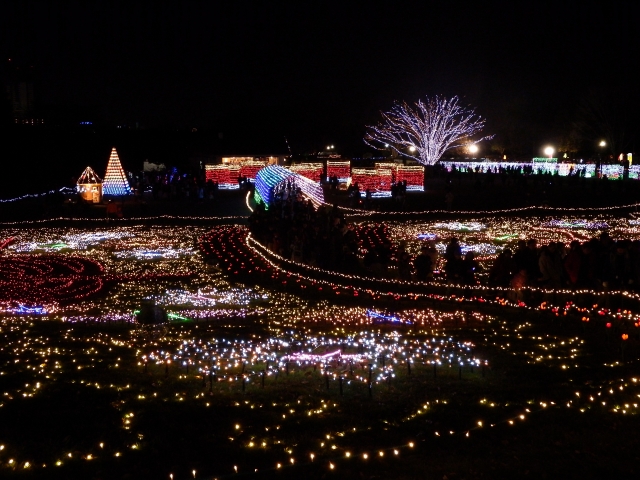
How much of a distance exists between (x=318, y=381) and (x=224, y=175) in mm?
40179

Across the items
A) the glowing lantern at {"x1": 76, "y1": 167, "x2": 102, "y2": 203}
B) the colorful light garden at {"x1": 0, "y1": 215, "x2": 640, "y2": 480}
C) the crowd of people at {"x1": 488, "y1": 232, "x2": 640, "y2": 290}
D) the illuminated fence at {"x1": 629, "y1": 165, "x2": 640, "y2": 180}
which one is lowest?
the colorful light garden at {"x1": 0, "y1": 215, "x2": 640, "y2": 480}

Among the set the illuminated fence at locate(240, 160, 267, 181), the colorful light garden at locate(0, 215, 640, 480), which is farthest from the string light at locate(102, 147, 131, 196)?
the colorful light garden at locate(0, 215, 640, 480)

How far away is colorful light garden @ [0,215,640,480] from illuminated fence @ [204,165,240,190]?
3138 centimetres

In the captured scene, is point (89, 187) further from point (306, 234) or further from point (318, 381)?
point (318, 381)

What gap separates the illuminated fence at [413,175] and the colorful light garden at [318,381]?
28.5 metres

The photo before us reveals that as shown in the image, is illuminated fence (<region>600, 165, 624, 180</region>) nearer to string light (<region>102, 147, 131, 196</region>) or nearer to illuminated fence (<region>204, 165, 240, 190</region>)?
illuminated fence (<region>204, 165, 240, 190</region>)

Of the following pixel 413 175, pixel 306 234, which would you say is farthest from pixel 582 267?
pixel 413 175

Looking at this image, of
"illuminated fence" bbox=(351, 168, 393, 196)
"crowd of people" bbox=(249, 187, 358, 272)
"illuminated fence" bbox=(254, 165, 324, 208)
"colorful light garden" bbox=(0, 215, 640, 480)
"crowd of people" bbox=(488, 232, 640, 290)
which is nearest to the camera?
"colorful light garden" bbox=(0, 215, 640, 480)

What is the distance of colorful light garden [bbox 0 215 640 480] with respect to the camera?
650 centimetres

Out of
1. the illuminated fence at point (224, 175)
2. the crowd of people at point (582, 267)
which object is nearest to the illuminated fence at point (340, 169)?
the illuminated fence at point (224, 175)

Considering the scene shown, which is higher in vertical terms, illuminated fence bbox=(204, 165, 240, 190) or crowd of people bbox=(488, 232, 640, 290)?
illuminated fence bbox=(204, 165, 240, 190)

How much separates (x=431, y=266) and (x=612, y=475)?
9.36 metres

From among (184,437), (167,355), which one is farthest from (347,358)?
(184,437)

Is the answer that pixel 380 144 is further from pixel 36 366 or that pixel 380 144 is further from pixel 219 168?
pixel 36 366
